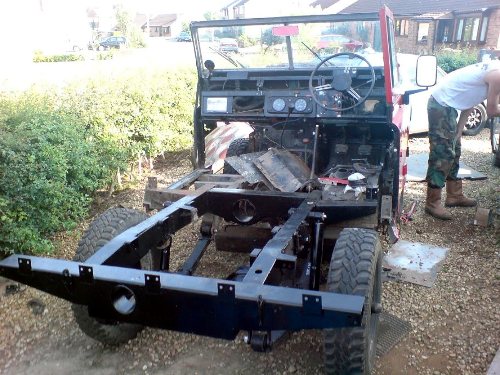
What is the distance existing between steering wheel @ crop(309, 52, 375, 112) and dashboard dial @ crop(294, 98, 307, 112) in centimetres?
12

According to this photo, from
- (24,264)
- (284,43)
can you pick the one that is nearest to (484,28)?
(284,43)

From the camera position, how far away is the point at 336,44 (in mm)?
4520

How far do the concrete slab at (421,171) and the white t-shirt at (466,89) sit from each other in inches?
69.8

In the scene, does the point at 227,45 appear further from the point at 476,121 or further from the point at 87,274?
the point at 476,121

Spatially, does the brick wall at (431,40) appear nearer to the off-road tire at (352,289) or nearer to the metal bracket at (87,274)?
the off-road tire at (352,289)

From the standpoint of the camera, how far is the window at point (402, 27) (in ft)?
83.6

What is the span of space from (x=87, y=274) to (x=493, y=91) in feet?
14.5

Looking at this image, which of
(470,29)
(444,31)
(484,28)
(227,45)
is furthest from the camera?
(444,31)

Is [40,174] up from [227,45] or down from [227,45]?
down

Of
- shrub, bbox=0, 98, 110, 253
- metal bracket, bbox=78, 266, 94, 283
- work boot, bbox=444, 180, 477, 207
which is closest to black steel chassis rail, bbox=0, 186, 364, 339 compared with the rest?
metal bracket, bbox=78, 266, 94, 283

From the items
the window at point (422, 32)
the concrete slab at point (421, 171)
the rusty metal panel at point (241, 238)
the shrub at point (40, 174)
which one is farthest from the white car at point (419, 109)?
the window at point (422, 32)

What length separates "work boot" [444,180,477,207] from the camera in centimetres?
584

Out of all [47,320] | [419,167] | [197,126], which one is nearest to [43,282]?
[47,320]

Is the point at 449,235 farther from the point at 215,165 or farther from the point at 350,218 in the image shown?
the point at 215,165
